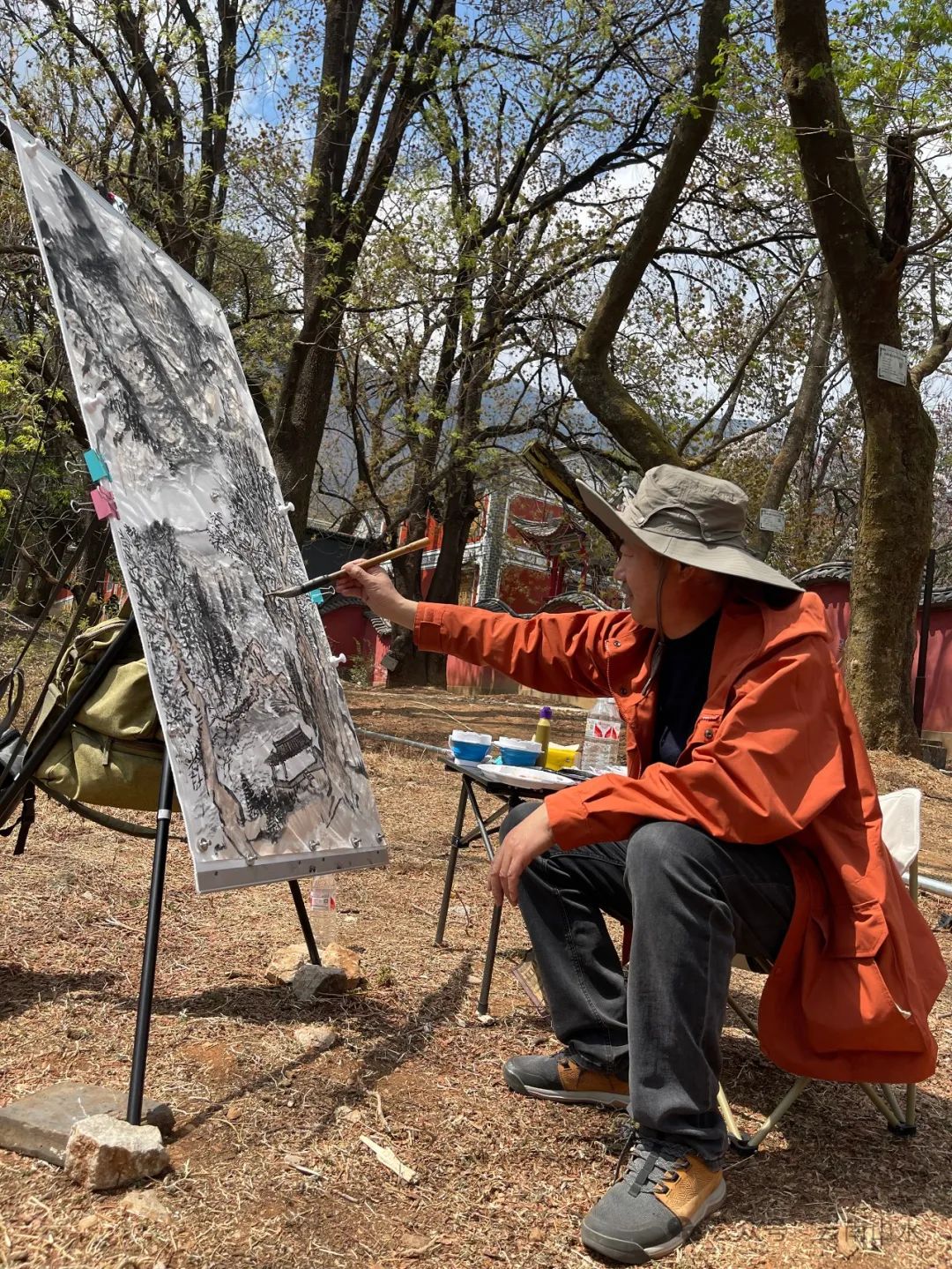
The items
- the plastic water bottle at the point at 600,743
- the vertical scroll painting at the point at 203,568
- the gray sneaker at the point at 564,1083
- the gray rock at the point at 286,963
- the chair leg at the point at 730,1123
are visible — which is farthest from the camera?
the plastic water bottle at the point at 600,743

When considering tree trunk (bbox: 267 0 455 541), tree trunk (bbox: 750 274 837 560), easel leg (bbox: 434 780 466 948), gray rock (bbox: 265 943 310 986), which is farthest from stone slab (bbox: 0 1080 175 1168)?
tree trunk (bbox: 750 274 837 560)

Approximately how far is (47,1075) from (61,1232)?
24.6 inches

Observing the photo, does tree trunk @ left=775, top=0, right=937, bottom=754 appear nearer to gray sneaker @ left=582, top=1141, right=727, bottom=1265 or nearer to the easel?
→ the easel

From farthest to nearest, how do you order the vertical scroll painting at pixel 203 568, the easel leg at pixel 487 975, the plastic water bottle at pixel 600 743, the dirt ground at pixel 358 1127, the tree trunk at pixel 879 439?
the tree trunk at pixel 879 439 < the plastic water bottle at pixel 600 743 < the easel leg at pixel 487 975 < the vertical scroll painting at pixel 203 568 < the dirt ground at pixel 358 1127

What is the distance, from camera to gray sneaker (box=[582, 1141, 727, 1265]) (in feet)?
5.75

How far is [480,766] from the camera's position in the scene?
9.77ft

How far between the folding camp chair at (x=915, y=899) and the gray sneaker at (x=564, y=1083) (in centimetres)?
25

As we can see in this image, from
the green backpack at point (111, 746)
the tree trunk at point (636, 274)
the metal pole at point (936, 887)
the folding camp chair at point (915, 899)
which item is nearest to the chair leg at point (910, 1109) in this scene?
the folding camp chair at point (915, 899)

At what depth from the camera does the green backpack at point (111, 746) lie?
2576mm

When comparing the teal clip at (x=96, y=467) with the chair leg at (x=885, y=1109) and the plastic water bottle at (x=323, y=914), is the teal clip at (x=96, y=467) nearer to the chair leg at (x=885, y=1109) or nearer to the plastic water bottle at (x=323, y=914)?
the plastic water bottle at (x=323, y=914)

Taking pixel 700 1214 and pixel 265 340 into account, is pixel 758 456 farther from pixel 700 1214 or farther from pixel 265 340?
pixel 700 1214

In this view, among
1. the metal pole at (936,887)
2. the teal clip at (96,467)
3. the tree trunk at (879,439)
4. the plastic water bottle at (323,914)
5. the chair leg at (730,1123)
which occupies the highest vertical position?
the tree trunk at (879,439)

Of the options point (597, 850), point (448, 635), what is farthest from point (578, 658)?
point (597, 850)

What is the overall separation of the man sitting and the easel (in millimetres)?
668
